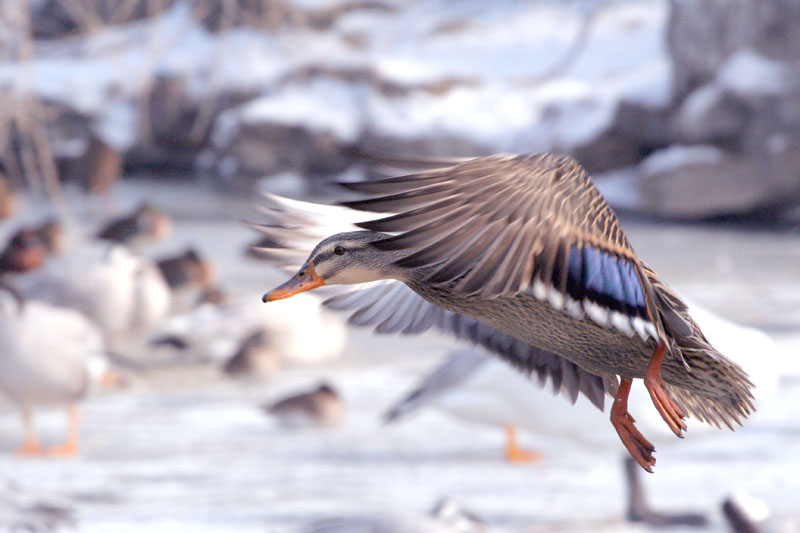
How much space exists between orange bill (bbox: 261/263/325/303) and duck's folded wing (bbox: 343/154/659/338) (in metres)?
0.10

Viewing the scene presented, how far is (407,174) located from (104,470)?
9.18ft

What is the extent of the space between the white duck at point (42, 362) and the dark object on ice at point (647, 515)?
173 centimetres

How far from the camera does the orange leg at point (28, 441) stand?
3.59 m

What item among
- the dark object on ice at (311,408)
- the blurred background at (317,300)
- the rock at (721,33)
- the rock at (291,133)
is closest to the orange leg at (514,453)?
A: the blurred background at (317,300)

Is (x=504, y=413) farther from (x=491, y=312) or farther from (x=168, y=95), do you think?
(x=168, y=95)

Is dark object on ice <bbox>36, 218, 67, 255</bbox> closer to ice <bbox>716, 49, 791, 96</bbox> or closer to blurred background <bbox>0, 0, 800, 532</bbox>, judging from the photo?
blurred background <bbox>0, 0, 800, 532</bbox>

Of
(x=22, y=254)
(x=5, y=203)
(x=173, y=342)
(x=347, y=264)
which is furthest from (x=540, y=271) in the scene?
(x=5, y=203)

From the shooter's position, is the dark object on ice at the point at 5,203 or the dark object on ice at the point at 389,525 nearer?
the dark object on ice at the point at 389,525

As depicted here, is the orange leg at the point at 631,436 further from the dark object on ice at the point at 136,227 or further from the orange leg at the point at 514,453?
the dark object on ice at the point at 136,227

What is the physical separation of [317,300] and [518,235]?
1738 millimetres

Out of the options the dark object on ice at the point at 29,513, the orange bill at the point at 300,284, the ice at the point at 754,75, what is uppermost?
the ice at the point at 754,75

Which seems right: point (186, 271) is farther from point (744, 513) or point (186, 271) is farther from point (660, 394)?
point (660, 394)

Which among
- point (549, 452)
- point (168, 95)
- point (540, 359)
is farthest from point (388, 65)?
point (540, 359)

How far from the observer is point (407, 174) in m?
0.84
